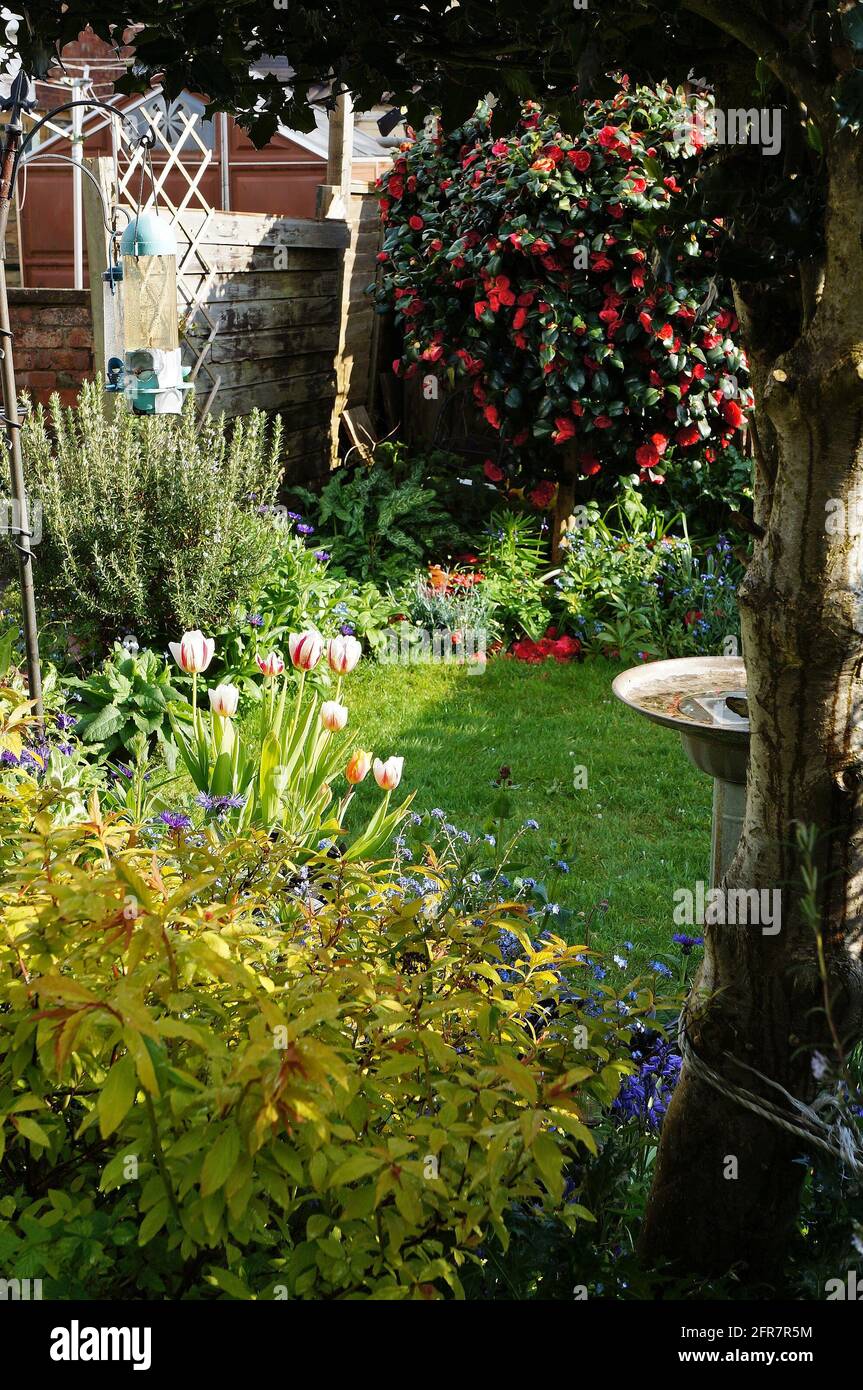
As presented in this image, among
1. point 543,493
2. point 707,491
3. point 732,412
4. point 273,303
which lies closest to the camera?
point 732,412

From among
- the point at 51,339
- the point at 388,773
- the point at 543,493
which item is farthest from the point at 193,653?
the point at 543,493

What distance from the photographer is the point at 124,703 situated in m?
4.88

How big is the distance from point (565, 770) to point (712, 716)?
193 cm

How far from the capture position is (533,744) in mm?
5484

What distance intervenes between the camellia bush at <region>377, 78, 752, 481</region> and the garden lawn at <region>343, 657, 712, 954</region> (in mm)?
1430

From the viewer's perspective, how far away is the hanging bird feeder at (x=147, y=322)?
14.0ft

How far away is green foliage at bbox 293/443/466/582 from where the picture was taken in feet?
23.3

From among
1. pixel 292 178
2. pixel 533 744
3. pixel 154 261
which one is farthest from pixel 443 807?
pixel 292 178

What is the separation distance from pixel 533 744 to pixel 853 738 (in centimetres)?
357

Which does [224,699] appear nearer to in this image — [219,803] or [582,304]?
[219,803]

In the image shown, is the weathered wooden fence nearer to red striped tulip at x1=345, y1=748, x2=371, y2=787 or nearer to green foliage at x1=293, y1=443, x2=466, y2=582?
green foliage at x1=293, y1=443, x2=466, y2=582

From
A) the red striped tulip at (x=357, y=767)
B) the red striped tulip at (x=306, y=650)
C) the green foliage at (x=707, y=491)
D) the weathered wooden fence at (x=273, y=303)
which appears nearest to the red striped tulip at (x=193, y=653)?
the red striped tulip at (x=306, y=650)
